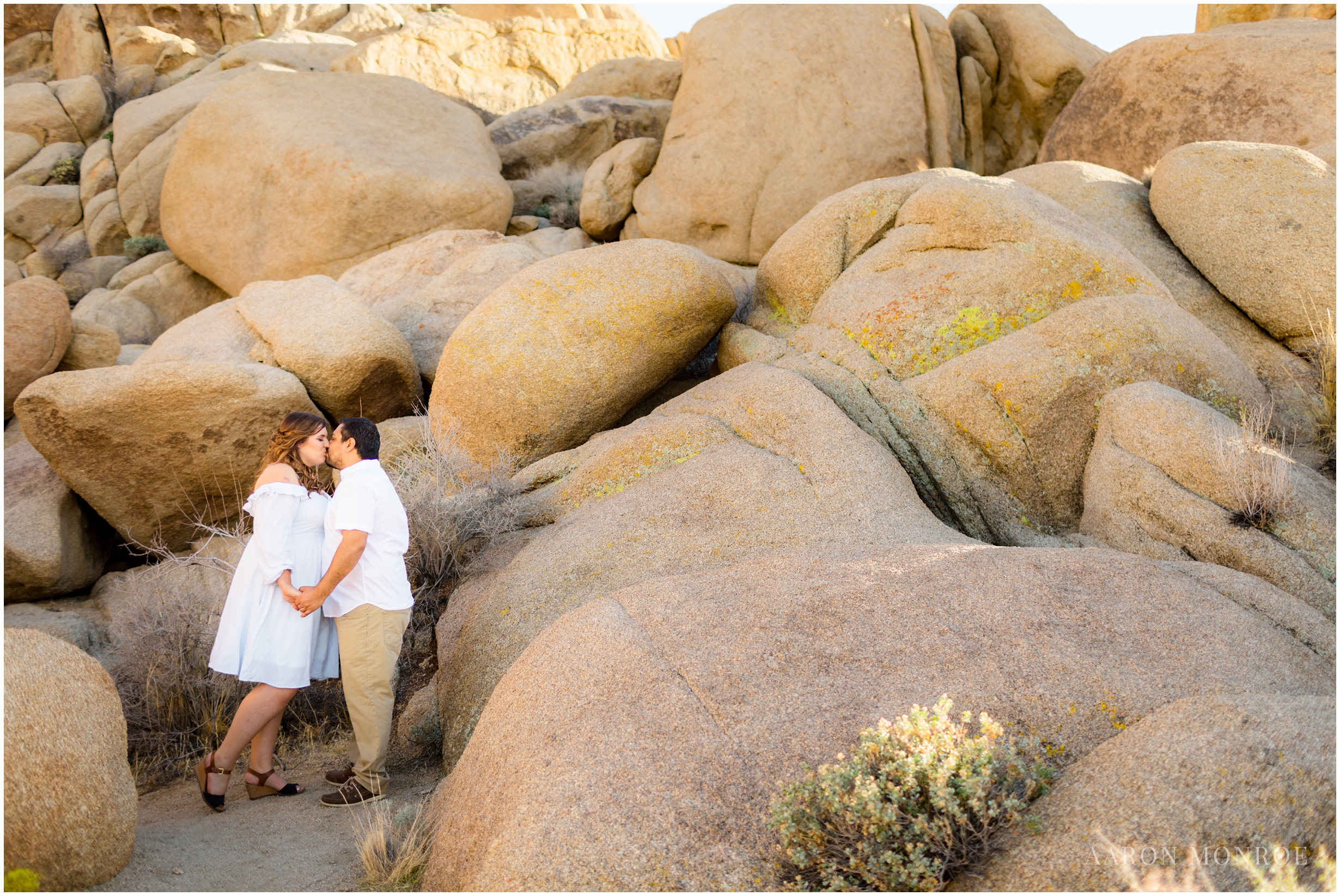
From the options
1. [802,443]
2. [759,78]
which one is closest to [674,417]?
[802,443]

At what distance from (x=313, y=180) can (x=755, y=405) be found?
8607 millimetres

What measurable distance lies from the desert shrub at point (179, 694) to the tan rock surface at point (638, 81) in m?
12.3

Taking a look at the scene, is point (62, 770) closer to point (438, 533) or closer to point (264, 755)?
point (264, 755)

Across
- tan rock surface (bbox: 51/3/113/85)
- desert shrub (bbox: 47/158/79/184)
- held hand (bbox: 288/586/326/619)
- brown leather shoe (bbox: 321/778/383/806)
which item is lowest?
brown leather shoe (bbox: 321/778/383/806)

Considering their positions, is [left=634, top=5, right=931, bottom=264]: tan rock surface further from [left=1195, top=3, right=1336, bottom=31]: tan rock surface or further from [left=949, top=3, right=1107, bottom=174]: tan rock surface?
[left=1195, top=3, right=1336, bottom=31]: tan rock surface

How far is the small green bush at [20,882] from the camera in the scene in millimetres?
3053

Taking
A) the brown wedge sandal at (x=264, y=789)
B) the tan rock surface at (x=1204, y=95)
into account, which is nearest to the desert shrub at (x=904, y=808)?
the brown wedge sandal at (x=264, y=789)

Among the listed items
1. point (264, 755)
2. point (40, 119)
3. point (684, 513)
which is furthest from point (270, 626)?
point (40, 119)

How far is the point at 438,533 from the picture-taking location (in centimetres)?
611

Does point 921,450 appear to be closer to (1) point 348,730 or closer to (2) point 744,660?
(2) point 744,660

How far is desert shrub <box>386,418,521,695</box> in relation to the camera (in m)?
5.97

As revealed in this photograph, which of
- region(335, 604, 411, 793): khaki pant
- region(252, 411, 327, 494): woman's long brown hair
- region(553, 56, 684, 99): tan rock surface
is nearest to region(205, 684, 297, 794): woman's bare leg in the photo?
region(335, 604, 411, 793): khaki pant

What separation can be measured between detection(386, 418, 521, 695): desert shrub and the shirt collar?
137 centimetres

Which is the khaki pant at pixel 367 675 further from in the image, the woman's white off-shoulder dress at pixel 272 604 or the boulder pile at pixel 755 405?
the boulder pile at pixel 755 405
